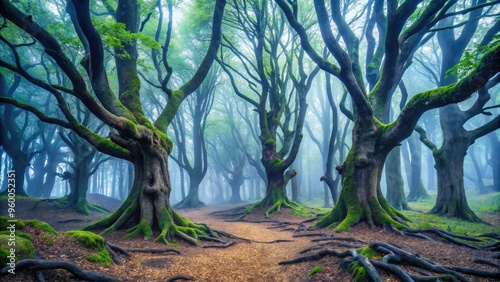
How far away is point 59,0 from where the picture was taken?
59.2 feet

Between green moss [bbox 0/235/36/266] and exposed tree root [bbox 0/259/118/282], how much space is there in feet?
0.63

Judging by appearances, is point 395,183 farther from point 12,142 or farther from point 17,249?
point 12,142

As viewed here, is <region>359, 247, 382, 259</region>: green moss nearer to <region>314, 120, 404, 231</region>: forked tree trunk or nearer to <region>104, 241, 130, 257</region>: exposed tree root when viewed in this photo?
<region>314, 120, 404, 231</region>: forked tree trunk

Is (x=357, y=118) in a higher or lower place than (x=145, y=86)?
lower

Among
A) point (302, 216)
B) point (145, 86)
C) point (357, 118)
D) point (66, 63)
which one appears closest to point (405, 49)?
point (357, 118)

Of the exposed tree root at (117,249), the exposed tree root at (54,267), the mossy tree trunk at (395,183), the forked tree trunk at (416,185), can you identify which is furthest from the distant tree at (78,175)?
the forked tree trunk at (416,185)

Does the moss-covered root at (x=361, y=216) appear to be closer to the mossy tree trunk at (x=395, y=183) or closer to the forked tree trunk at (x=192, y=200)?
the mossy tree trunk at (x=395, y=183)

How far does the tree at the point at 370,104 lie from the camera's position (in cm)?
728

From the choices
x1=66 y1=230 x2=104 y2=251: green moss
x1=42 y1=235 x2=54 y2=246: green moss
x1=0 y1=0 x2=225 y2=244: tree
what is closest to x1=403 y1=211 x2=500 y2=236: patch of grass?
Result: x1=0 y1=0 x2=225 y2=244: tree

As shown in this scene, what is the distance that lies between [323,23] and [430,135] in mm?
39041

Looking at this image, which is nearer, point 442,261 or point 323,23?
point 442,261

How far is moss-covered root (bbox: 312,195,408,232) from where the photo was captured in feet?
27.7

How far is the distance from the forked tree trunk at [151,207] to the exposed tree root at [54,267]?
12.5 feet

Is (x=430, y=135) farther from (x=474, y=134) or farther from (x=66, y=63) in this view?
(x=66, y=63)
